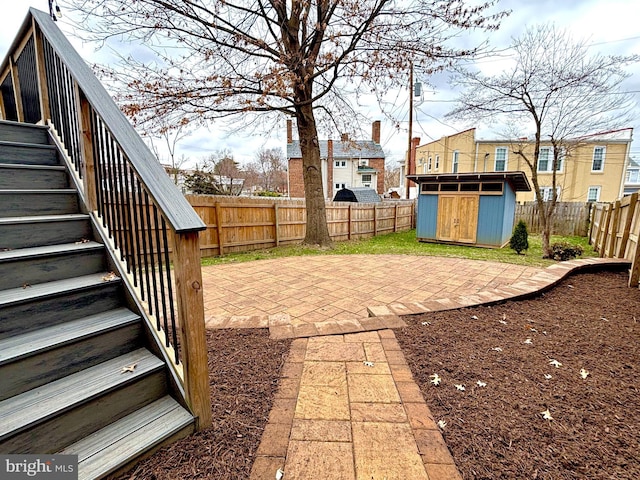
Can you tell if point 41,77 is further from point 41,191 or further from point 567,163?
point 567,163

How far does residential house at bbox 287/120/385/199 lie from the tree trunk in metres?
15.7

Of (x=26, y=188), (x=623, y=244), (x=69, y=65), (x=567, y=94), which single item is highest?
(x=567, y=94)

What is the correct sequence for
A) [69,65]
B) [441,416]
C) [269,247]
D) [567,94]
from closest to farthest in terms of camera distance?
[441,416] → [69,65] → [567,94] → [269,247]

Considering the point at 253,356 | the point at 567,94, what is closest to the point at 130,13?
the point at 253,356

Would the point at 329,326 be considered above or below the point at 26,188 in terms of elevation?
below

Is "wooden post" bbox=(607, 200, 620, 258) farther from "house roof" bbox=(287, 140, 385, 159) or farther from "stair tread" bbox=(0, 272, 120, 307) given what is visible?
"house roof" bbox=(287, 140, 385, 159)

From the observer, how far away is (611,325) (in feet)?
8.85

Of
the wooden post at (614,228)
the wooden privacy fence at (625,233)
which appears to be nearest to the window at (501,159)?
the wooden privacy fence at (625,233)

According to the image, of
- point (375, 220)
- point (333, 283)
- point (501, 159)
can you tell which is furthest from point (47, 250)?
point (501, 159)

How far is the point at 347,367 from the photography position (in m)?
2.08

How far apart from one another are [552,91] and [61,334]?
990cm

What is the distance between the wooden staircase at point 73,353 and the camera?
122 centimetres

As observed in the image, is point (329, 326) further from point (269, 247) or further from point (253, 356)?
point (269, 247)

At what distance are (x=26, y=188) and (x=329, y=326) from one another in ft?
8.80
